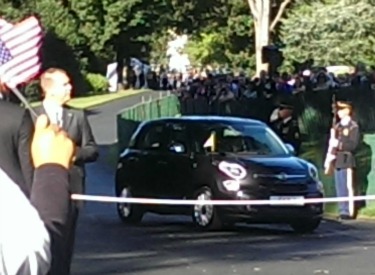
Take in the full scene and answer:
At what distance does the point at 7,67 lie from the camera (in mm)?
7734

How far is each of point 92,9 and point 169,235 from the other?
5913cm

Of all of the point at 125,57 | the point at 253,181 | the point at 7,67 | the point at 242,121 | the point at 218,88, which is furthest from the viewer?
the point at 125,57

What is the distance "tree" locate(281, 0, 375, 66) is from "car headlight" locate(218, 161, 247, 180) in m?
24.4

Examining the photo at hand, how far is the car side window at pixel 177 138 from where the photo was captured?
68.6 feet

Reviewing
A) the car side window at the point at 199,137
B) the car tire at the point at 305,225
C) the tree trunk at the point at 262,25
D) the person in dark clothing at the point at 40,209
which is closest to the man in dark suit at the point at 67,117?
the person in dark clothing at the point at 40,209

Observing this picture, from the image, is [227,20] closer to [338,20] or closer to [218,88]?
[218,88]

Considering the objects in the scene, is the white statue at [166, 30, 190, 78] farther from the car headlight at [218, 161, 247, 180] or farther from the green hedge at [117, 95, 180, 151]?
the car headlight at [218, 161, 247, 180]

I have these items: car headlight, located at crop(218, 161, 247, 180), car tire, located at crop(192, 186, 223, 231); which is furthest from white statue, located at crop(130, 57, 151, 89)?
car headlight, located at crop(218, 161, 247, 180)

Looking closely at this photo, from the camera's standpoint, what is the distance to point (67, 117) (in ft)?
34.2

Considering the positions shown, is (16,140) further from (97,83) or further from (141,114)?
(97,83)

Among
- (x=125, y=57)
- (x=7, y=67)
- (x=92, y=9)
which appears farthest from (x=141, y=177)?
(x=125, y=57)

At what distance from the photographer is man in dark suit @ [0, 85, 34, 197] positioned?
6.93m

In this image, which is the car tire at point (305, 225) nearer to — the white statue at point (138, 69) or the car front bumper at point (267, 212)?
the car front bumper at point (267, 212)

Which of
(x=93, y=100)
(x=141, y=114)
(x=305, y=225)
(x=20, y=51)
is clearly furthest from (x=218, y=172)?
(x=93, y=100)
